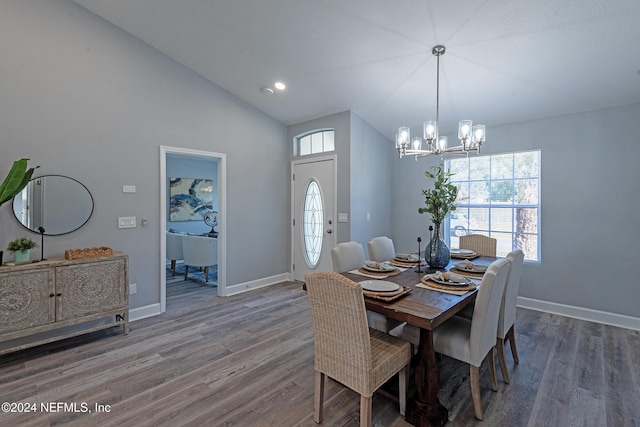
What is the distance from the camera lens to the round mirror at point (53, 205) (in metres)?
2.93

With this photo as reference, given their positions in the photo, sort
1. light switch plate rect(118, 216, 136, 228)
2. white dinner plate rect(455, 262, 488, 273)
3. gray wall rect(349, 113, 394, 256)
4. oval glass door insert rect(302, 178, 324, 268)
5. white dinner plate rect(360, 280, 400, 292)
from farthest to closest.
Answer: oval glass door insert rect(302, 178, 324, 268) < gray wall rect(349, 113, 394, 256) < light switch plate rect(118, 216, 136, 228) < white dinner plate rect(455, 262, 488, 273) < white dinner plate rect(360, 280, 400, 292)

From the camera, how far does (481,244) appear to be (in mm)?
3592

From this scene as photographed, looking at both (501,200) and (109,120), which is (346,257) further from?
(109,120)

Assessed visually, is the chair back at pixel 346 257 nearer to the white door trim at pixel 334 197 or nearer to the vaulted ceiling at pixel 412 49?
the white door trim at pixel 334 197

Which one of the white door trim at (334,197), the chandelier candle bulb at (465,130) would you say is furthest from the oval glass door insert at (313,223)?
the chandelier candle bulb at (465,130)

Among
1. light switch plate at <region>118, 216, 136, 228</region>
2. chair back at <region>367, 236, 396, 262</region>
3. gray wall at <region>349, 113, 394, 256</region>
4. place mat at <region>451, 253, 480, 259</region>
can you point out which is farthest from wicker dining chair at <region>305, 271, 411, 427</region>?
light switch plate at <region>118, 216, 136, 228</region>

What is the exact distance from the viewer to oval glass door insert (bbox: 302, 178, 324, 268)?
489 centimetres

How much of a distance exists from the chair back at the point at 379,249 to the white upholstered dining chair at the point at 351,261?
247 millimetres

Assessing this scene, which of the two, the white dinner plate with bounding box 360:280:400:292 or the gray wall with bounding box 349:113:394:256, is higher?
the gray wall with bounding box 349:113:394:256

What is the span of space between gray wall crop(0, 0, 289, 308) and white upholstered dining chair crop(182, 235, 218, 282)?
67 cm

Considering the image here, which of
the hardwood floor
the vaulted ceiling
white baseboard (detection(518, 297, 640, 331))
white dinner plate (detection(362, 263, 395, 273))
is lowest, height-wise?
the hardwood floor

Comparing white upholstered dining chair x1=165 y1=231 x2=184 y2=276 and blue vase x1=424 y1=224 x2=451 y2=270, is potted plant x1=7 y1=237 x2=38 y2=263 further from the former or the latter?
blue vase x1=424 y1=224 x2=451 y2=270

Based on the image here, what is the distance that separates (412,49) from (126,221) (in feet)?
11.9

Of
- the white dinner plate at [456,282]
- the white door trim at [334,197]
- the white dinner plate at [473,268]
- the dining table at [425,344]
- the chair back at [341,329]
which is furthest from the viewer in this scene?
the white door trim at [334,197]
